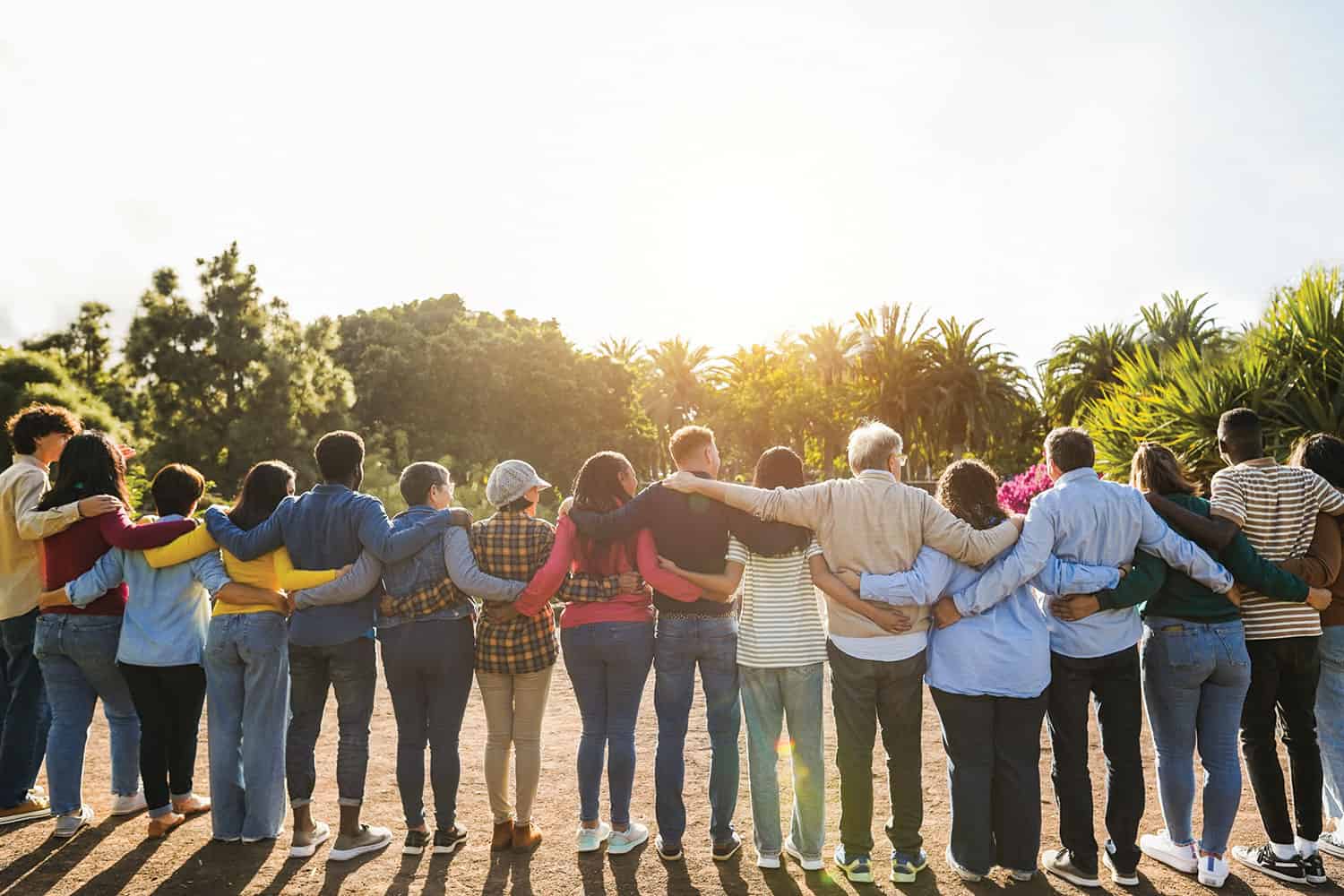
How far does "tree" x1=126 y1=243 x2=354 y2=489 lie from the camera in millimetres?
21781

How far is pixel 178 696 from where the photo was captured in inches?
184

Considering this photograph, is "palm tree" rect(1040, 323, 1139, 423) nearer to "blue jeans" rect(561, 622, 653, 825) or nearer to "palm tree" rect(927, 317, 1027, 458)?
"palm tree" rect(927, 317, 1027, 458)

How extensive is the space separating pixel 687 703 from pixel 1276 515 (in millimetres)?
2930

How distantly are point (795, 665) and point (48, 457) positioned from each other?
4.26m

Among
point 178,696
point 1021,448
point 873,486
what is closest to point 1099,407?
point 873,486

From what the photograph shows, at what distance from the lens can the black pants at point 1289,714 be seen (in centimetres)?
426

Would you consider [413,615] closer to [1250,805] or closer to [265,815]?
[265,815]

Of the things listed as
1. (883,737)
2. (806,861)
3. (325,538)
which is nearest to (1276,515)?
(883,737)

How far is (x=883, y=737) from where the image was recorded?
403 centimetres

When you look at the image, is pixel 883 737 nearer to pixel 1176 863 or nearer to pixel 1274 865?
pixel 1176 863

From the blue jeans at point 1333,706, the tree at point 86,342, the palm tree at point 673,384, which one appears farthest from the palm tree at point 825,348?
the blue jeans at point 1333,706

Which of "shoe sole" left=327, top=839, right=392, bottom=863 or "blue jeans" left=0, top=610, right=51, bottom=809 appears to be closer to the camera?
"shoe sole" left=327, top=839, right=392, bottom=863

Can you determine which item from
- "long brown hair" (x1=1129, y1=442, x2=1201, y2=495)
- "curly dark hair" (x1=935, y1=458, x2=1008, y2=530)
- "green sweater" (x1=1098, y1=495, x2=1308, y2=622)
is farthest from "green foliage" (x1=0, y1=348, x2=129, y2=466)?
"green sweater" (x1=1098, y1=495, x2=1308, y2=622)

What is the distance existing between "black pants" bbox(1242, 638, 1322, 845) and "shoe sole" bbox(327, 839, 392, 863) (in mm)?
4149
